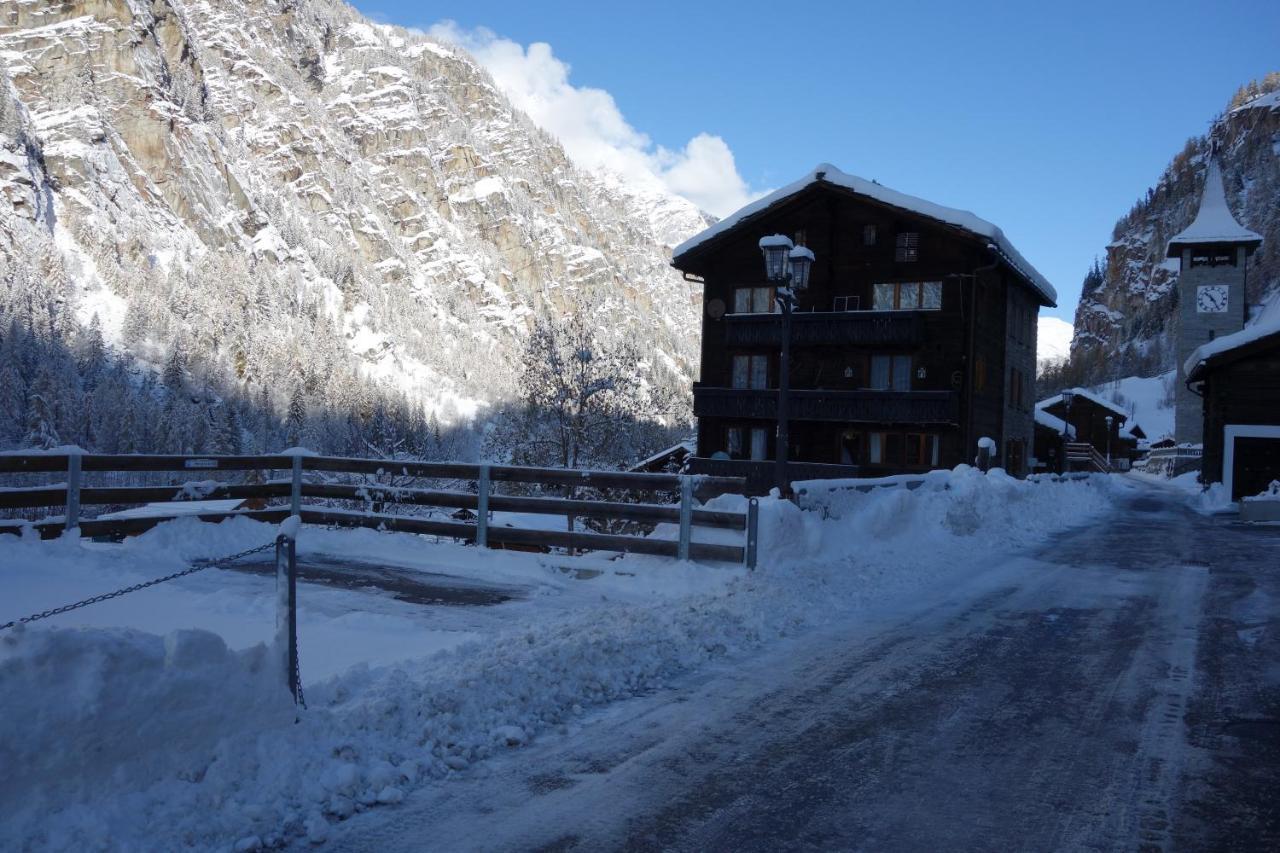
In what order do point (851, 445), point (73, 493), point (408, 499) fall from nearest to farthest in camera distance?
point (73, 493) → point (408, 499) → point (851, 445)

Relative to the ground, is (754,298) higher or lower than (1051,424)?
higher

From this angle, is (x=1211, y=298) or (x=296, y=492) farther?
(x=1211, y=298)

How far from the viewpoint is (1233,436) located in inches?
1268

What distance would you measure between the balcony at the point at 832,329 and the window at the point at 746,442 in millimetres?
3406

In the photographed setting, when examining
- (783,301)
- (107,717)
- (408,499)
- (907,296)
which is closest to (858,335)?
(907,296)

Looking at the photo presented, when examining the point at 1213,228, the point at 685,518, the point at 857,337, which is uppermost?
the point at 1213,228

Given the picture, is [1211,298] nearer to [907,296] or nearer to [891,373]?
[907,296]

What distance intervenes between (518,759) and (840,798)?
1799 mm

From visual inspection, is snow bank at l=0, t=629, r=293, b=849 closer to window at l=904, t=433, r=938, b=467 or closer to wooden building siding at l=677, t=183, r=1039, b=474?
wooden building siding at l=677, t=183, r=1039, b=474

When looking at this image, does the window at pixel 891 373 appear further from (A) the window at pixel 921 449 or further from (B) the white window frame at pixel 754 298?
(B) the white window frame at pixel 754 298

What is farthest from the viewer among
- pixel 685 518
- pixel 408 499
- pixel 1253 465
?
pixel 1253 465

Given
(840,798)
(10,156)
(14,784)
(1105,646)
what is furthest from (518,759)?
(10,156)

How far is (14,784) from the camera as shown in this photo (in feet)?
13.5

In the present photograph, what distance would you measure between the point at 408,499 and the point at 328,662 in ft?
21.4
